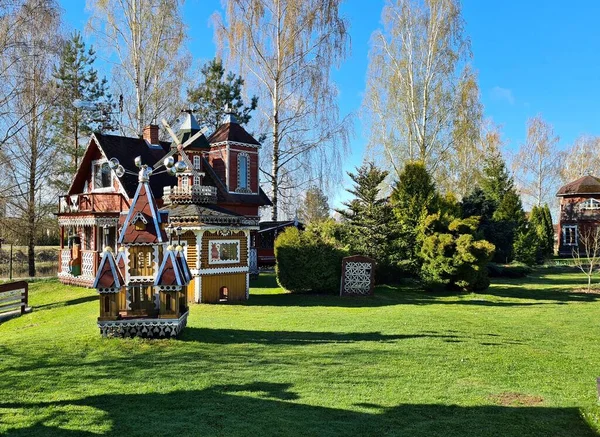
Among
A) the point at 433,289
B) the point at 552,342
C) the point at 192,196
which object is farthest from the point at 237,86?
the point at 552,342

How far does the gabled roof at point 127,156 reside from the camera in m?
22.7

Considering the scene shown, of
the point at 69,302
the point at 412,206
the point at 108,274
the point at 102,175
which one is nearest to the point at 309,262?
the point at 412,206

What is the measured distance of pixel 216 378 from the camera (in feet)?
25.6

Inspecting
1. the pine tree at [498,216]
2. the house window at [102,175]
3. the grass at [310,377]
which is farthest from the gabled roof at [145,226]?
the pine tree at [498,216]

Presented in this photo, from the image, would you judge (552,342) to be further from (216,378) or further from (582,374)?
(216,378)

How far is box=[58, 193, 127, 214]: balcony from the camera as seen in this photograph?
2223 cm

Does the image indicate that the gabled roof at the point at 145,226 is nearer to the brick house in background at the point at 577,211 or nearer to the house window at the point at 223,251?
the house window at the point at 223,251

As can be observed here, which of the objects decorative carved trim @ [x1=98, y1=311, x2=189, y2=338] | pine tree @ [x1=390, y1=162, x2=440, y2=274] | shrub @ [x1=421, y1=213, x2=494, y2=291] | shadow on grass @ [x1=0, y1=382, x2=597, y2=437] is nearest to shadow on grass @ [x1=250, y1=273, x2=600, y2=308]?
shrub @ [x1=421, y1=213, x2=494, y2=291]

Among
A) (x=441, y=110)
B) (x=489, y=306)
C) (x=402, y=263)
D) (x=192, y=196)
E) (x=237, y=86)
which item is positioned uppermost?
(x=237, y=86)

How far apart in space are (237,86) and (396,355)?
92.3 feet

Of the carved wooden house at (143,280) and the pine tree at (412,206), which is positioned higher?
the pine tree at (412,206)

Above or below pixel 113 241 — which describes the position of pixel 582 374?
below

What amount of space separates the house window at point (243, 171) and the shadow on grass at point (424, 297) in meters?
5.05

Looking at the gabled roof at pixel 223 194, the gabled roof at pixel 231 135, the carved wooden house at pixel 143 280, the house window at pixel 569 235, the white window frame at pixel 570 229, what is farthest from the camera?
the house window at pixel 569 235
